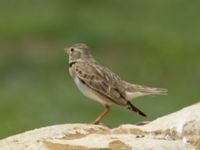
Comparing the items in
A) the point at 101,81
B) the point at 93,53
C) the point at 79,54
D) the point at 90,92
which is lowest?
the point at 93,53

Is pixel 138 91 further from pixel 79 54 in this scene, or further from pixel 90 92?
pixel 79 54

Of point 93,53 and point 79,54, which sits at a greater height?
point 79,54

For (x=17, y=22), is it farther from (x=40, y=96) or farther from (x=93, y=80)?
(x=93, y=80)

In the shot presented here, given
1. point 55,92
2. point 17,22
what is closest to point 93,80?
point 55,92

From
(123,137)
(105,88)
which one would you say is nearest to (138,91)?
(105,88)

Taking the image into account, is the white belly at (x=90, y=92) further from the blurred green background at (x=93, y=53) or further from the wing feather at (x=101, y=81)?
the blurred green background at (x=93, y=53)
